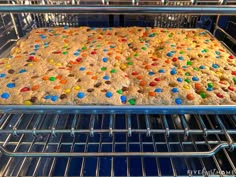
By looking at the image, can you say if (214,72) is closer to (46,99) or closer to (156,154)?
(156,154)

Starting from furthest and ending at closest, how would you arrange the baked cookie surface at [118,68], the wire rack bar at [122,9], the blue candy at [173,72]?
the blue candy at [173,72] < the baked cookie surface at [118,68] < the wire rack bar at [122,9]

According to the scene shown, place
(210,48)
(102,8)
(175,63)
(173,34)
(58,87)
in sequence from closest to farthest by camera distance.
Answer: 1. (102,8)
2. (58,87)
3. (175,63)
4. (210,48)
5. (173,34)

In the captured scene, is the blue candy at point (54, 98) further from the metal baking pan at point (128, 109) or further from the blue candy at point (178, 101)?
the blue candy at point (178, 101)

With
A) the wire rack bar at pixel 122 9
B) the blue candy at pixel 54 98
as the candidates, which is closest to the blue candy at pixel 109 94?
the blue candy at pixel 54 98

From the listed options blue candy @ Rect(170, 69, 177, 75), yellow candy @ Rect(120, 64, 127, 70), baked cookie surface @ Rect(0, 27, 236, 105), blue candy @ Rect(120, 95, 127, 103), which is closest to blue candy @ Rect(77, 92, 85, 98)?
baked cookie surface @ Rect(0, 27, 236, 105)

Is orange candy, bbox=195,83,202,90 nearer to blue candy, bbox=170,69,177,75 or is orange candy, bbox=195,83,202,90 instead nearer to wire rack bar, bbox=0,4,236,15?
blue candy, bbox=170,69,177,75

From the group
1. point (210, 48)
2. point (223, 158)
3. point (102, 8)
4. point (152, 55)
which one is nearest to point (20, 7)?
point (102, 8)
